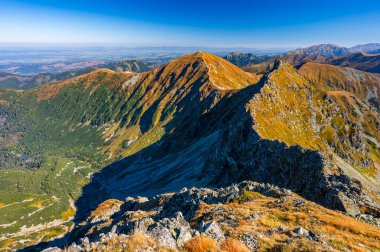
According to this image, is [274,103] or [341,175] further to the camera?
[274,103]

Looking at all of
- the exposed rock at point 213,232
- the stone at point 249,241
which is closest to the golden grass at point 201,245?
the exposed rock at point 213,232

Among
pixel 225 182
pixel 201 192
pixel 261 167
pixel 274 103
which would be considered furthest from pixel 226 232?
pixel 274 103

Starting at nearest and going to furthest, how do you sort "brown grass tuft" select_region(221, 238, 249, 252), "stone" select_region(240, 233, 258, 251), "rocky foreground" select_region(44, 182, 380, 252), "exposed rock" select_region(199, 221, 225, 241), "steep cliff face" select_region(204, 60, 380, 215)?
1. "brown grass tuft" select_region(221, 238, 249, 252)
2. "rocky foreground" select_region(44, 182, 380, 252)
3. "stone" select_region(240, 233, 258, 251)
4. "exposed rock" select_region(199, 221, 225, 241)
5. "steep cliff face" select_region(204, 60, 380, 215)

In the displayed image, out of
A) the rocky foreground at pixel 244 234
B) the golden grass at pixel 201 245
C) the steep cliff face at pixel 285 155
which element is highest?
the golden grass at pixel 201 245

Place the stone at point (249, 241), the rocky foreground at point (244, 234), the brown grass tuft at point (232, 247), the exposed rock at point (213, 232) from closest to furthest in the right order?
1. the brown grass tuft at point (232, 247)
2. the rocky foreground at point (244, 234)
3. the stone at point (249, 241)
4. the exposed rock at point (213, 232)

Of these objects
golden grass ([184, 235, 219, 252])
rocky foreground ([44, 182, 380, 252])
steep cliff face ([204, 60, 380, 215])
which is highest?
golden grass ([184, 235, 219, 252])

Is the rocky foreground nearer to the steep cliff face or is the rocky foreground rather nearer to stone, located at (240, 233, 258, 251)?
stone, located at (240, 233, 258, 251)

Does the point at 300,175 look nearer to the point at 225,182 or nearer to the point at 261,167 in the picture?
the point at 261,167

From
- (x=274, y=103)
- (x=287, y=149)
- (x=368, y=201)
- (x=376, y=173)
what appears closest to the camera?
(x=368, y=201)

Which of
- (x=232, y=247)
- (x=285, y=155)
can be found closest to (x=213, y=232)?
(x=232, y=247)

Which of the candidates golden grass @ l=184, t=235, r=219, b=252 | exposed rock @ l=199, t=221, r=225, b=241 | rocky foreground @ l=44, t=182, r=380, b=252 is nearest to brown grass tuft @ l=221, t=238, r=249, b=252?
rocky foreground @ l=44, t=182, r=380, b=252

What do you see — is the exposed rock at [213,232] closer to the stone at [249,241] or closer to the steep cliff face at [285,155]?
the stone at [249,241]
